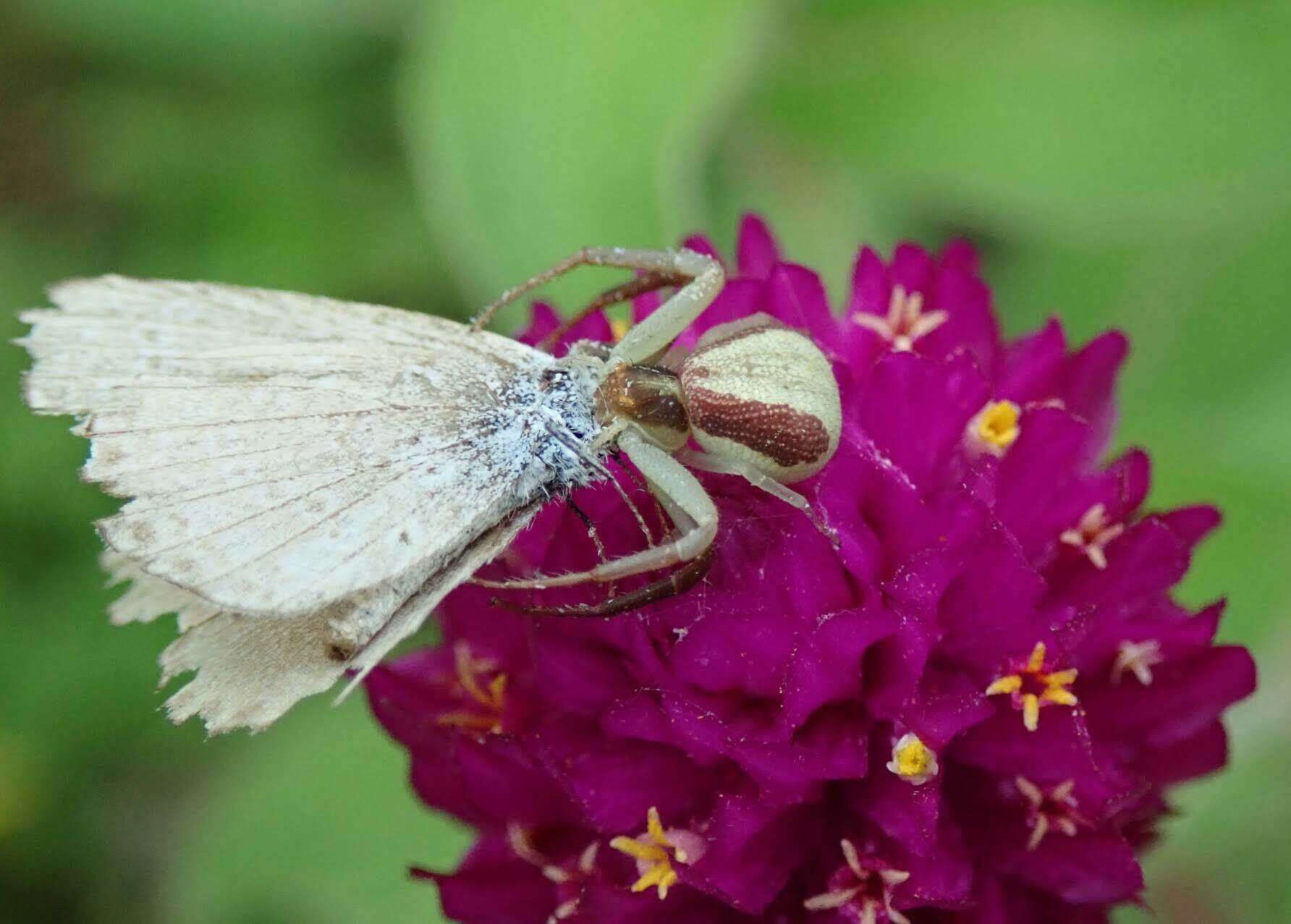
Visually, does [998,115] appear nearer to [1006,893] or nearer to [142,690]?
[1006,893]

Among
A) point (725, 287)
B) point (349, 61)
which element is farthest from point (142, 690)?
point (725, 287)

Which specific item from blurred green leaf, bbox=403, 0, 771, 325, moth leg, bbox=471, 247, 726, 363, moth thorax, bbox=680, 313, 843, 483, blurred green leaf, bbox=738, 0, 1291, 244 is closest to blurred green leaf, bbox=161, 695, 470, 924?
blurred green leaf, bbox=403, 0, 771, 325

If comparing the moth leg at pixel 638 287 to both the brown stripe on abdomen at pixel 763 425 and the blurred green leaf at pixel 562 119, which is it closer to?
the brown stripe on abdomen at pixel 763 425

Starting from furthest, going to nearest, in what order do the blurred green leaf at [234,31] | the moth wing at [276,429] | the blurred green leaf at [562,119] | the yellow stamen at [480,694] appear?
the blurred green leaf at [234,31] < the blurred green leaf at [562,119] < the yellow stamen at [480,694] < the moth wing at [276,429]

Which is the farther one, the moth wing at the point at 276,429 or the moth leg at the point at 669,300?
the moth leg at the point at 669,300

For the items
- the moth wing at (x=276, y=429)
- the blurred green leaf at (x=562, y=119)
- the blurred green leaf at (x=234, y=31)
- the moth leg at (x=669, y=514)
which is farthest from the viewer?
the blurred green leaf at (x=234, y=31)

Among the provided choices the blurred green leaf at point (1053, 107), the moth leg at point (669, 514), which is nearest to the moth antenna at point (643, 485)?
the moth leg at point (669, 514)

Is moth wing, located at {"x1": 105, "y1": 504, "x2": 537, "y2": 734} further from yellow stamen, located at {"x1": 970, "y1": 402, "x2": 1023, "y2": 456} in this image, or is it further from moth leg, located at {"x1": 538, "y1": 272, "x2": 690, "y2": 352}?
yellow stamen, located at {"x1": 970, "y1": 402, "x2": 1023, "y2": 456}
